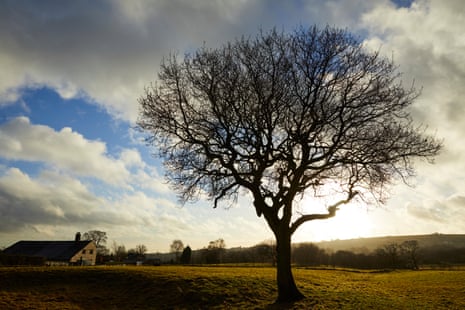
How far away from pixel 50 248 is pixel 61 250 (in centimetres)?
413

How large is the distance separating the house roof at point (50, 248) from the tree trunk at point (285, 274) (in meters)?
73.8

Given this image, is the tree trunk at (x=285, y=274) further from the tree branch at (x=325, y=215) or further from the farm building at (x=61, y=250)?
the farm building at (x=61, y=250)

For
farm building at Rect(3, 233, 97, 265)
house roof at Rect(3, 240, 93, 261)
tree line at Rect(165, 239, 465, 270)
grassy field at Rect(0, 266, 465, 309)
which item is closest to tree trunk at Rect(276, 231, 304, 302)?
grassy field at Rect(0, 266, 465, 309)

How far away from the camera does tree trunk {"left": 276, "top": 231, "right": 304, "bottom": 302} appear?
17.5 m

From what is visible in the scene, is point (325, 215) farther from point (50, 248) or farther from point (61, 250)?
point (50, 248)

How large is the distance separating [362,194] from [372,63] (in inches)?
293

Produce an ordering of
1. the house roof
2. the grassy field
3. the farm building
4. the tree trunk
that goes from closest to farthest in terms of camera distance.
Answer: the tree trunk → the grassy field → the farm building → the house roof

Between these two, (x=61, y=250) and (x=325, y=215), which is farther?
(x=61, y=250)

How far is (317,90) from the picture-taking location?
18031mm

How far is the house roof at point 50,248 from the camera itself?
254 feet

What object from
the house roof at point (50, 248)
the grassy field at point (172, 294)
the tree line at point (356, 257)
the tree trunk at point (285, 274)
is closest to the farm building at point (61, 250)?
the house roof at point (50, 248)

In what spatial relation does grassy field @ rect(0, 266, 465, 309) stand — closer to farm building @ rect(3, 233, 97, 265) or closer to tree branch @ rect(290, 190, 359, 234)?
tree branch @ rect(290, 190, 359, 234)

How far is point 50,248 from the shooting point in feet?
265

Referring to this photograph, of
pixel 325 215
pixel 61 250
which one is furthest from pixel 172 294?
pixel 61 250
